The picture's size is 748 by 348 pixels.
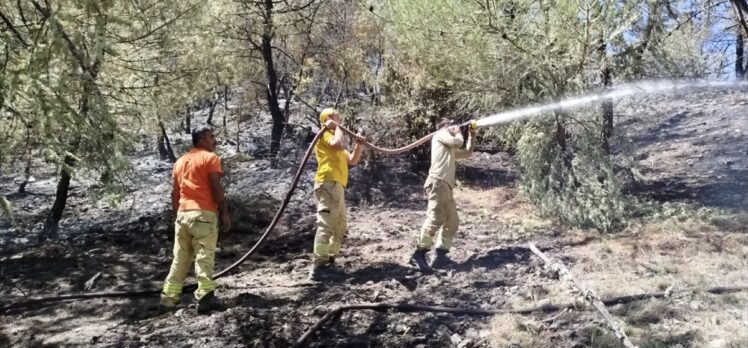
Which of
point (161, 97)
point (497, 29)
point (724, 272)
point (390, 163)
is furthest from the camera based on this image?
point (390, 163)

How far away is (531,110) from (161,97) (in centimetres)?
535

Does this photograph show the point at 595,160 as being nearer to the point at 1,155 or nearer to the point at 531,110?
the point at 531,110

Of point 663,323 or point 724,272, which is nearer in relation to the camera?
point 663,323

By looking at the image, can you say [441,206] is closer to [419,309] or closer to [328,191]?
[328,191]

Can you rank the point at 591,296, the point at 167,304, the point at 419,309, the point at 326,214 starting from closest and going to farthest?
the point at 591,296 < the point at 419,309 < the point at 167,304 < the point at 326,214

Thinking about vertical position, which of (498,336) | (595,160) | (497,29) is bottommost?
(498,336)

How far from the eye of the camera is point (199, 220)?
492cm

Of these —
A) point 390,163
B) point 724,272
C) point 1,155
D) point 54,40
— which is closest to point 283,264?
point 1,155

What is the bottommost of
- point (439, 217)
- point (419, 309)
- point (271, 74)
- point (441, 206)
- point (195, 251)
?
point (419, 309)

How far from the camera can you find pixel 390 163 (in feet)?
39.2

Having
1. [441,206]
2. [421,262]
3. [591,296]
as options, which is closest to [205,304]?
[421,262]

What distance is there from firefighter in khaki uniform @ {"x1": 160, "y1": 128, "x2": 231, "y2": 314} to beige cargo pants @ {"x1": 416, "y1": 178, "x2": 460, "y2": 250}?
205 centimetres

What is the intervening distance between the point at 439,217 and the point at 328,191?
3.78ft

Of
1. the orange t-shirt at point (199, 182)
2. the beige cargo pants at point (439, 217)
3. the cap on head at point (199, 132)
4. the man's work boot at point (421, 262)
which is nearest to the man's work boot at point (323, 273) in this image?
the man's work boot at point (421, 262)
